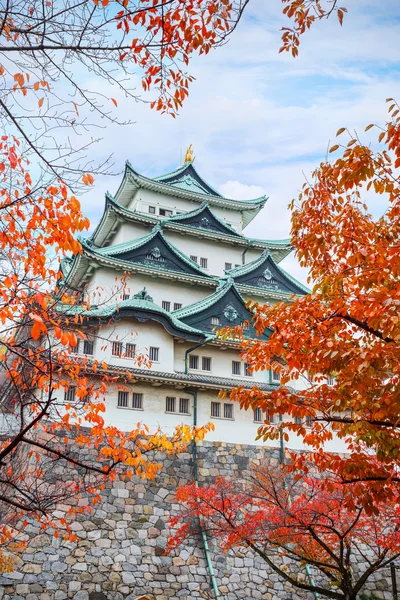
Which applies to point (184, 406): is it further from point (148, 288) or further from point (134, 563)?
point (148, 288)

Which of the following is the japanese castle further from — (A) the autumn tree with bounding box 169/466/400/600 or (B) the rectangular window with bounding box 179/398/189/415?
(A) the autumn tree with bounding box 169/466/400/600

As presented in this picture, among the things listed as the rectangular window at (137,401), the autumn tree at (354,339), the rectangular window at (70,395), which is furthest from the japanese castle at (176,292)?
the autumn tree at (354,339)

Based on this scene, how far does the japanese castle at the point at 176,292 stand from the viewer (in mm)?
24078

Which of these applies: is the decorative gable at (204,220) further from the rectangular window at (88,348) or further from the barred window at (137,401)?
the barred window at (137,401)

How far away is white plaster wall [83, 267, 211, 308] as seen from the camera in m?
29.0

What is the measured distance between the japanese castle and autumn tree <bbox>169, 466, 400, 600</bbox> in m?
3.99

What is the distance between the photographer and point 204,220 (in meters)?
35.8

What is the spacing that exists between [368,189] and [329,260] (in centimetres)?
261

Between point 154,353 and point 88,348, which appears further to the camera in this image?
point 154,353

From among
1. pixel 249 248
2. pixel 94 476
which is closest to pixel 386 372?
pixel 94 476

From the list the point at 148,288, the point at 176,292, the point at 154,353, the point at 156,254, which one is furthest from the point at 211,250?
the point at 154,353

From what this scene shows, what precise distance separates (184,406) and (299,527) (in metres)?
10.6

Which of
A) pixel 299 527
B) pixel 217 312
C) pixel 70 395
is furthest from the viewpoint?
pixel 217 312

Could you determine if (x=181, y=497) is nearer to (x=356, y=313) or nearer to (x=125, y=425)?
(x=125, y=425)
